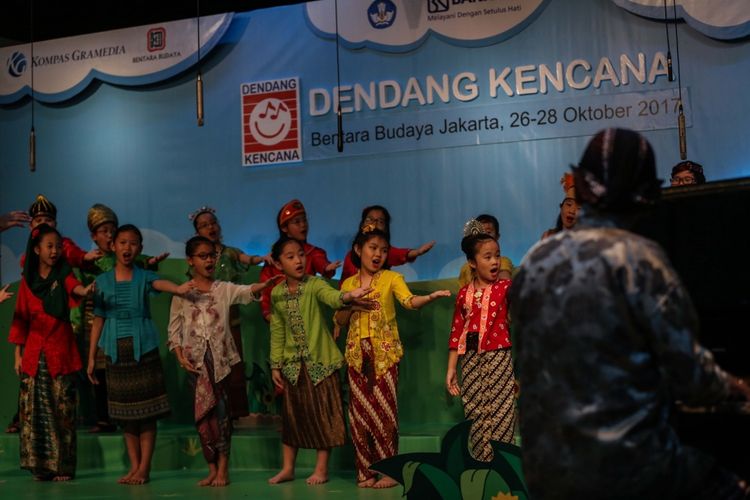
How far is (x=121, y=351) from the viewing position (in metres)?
6.55

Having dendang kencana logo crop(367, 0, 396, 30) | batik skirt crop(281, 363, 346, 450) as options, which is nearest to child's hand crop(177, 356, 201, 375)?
batik skirt crop(281, 363, 346, 450)

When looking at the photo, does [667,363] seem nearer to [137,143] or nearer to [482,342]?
[482,342]

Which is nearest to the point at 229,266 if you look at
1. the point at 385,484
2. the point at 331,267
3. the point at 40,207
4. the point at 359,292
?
the point at 331,267

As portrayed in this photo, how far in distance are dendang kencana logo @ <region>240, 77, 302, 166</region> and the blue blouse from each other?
1835mm

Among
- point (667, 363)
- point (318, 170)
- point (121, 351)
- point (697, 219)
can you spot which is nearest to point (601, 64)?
point (318, 170)

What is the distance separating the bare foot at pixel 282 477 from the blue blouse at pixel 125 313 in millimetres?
1095

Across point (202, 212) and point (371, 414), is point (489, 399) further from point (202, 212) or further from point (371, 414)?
point (202, 212)

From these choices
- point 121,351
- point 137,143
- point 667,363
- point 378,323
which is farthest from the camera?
point 137,143

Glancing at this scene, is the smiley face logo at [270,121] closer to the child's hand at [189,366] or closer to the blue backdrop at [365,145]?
the blue backdrop at [365,145]

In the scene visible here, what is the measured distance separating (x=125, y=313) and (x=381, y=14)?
9.54 feet

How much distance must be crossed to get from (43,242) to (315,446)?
218cm

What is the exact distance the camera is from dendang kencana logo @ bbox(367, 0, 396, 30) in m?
7.82

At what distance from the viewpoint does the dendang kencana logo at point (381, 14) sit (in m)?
7.82

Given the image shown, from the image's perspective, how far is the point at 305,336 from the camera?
6215 millimetres
